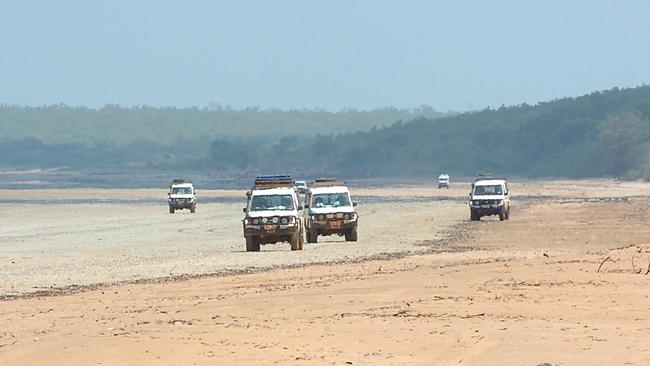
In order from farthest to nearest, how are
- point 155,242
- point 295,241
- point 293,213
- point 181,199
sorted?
point 181,199, point 155,242, point 293,213, point 295,241

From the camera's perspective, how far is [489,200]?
56.5 metres

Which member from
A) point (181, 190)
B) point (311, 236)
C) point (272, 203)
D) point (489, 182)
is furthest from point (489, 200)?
point (181, 190)

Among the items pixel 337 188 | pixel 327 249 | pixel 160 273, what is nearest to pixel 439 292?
pixel 160 273

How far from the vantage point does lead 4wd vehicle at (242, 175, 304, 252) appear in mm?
37312

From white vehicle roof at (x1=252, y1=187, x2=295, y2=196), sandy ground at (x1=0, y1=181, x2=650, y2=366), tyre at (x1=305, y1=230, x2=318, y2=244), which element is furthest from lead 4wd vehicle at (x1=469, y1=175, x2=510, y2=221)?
sandy ground at (x1=0, y1=181, x2=650, y2=366)

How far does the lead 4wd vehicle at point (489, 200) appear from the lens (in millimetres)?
56466

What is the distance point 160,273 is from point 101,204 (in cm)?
5944

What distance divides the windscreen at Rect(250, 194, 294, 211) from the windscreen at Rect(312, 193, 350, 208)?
384 cm

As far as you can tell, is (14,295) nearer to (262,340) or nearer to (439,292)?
(439,292)

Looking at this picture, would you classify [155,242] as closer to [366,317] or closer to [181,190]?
[366,317]

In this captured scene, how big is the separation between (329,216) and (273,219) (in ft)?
14.1

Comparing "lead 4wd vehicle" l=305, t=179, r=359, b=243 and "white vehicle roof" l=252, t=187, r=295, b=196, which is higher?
"white vehicle roof" l=252, t=187, r=295, b=196

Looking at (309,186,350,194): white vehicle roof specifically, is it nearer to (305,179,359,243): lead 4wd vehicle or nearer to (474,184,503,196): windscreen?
(305,179,359,243): lead 4wd vehicle

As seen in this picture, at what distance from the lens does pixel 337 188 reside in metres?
42.8
